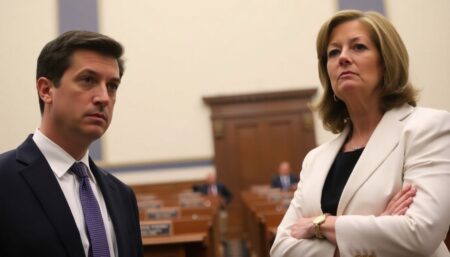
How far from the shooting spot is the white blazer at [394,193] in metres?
1.26

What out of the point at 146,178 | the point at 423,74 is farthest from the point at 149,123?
the point at 423,74

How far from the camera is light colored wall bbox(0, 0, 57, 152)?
935 centimetres

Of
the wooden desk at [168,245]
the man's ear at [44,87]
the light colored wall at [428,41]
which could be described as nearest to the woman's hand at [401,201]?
the man's ear at [44,87]

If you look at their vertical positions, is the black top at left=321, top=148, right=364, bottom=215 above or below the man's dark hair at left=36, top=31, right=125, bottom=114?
below

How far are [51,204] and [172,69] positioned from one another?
8.46 m

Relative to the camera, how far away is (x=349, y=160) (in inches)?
61.4

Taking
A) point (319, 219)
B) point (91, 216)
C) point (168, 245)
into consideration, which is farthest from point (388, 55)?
point (168, 245)

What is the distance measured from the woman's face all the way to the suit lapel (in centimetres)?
93

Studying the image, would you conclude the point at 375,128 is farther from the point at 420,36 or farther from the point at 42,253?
the point at 420,36

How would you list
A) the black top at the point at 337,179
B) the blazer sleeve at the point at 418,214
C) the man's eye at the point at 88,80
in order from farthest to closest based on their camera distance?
1. the black top at the point at 337,179
2. the man's eye at the point at 88,80
3. the blazer sleeve at the point at 418,214

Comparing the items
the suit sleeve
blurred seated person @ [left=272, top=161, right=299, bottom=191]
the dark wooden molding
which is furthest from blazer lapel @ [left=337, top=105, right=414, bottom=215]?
the dark wooden molding

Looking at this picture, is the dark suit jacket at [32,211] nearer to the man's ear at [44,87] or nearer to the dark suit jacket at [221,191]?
the man's ear at [44,87]

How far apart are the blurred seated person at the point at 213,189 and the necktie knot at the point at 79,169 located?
276 inches

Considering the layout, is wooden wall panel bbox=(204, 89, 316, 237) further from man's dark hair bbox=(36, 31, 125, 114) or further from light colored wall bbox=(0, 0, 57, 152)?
man's dark hair bbox=(36, 31, 125, 114)
